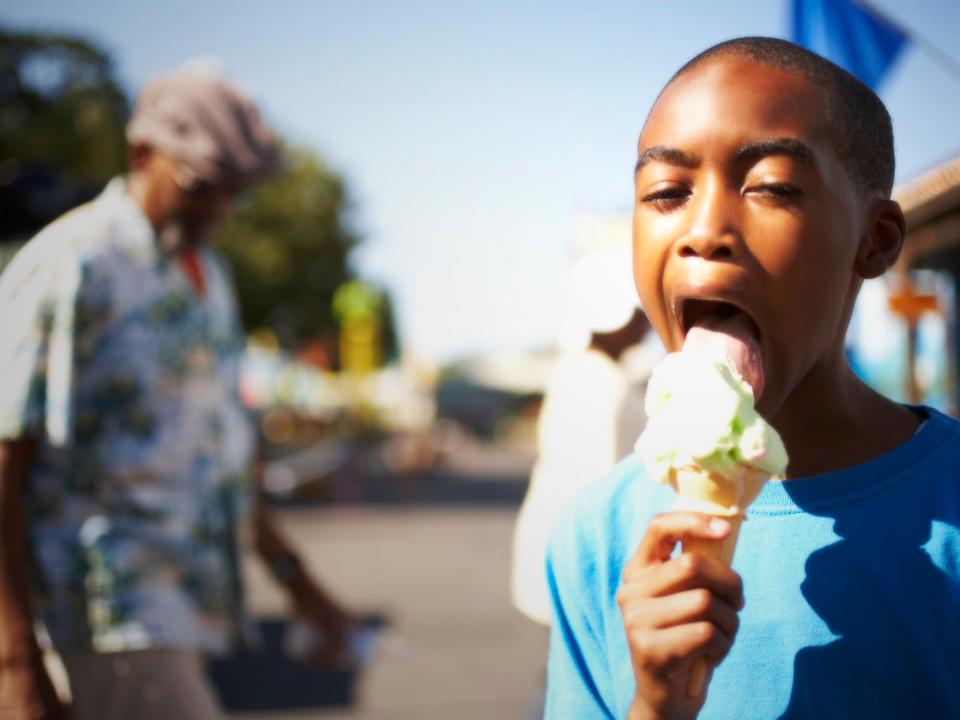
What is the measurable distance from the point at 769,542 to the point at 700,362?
36cm

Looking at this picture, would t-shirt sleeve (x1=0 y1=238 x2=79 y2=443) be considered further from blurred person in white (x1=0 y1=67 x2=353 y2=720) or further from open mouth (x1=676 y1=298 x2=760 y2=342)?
open mouth (x1=676 y1=298 x2=760 y2=342)

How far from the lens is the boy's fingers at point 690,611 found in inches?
43.1

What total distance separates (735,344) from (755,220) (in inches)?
6.7

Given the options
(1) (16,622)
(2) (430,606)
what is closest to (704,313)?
(1) (16,622)

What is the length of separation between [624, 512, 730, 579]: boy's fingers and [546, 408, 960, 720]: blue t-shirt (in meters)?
0.26

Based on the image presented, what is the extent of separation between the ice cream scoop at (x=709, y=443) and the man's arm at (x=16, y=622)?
1.67m

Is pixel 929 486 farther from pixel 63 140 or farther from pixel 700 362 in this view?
pixel 63 140

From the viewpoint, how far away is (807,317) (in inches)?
49.7

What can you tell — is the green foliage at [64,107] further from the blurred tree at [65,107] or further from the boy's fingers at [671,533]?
the boy's fingers at [671,533]

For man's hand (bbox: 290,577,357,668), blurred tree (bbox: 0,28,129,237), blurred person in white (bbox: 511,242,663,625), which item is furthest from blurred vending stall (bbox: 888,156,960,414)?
blurred tree (bbox: 0,28,129,237)

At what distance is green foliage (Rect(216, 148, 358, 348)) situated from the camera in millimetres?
27875

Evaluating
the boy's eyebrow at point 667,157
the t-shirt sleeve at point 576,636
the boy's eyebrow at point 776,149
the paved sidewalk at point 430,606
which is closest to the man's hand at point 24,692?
the paved sidewalk at point 430,606

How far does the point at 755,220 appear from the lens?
1248 mm

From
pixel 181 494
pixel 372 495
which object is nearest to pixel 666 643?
pixel 181 494
